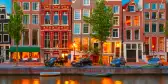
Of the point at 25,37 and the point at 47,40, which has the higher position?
the point at 25,37

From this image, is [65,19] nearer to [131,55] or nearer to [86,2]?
[86,2]

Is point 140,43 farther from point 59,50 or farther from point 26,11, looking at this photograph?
point 26,11

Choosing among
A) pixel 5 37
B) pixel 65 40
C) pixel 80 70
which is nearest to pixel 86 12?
pixel 65 40

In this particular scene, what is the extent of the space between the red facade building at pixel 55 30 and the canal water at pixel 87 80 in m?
22.6

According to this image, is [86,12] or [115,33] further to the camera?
[86,12]

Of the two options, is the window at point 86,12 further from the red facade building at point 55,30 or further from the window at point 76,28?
the red facade building at point 55,30

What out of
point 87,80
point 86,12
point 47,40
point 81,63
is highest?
point 86,12

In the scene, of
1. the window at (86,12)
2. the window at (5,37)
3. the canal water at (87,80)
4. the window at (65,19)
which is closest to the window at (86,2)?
the window at (86,12)

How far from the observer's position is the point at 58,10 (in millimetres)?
89812

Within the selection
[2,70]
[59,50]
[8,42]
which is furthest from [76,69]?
[8,42]

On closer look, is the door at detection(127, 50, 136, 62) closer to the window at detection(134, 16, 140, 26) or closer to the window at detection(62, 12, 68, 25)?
the window at detection(134, 16, 140, 26)

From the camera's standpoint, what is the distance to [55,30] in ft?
293

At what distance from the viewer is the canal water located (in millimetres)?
59438

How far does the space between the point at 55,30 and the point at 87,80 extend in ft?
94.5
